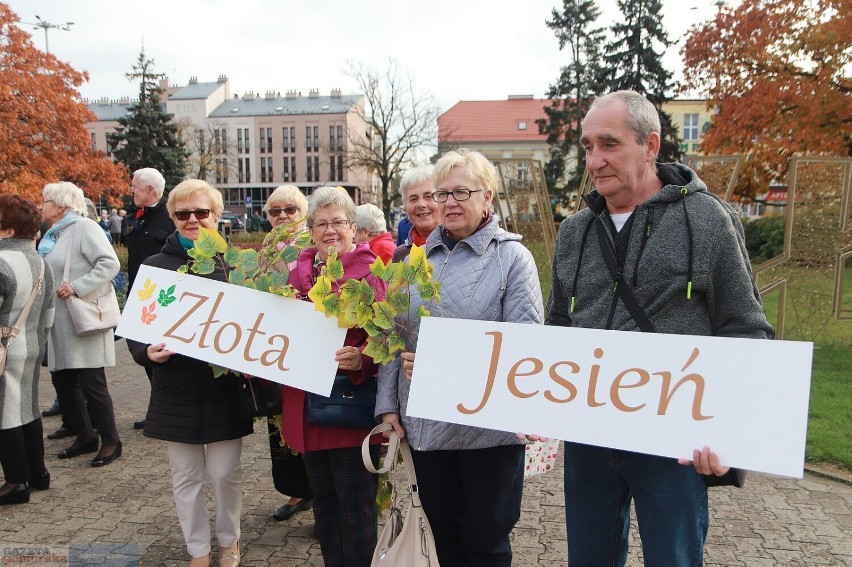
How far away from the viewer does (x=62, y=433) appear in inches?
219

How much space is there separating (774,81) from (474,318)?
569 inches

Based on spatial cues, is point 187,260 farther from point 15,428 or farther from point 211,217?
point 15,428

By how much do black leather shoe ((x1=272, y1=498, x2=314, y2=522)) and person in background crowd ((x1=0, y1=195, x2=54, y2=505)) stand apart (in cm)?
172

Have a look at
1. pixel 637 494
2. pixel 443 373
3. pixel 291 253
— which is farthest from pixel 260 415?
pixel 637 494

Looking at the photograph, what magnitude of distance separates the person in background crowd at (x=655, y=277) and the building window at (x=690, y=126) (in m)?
68.5

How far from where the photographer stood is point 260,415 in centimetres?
314

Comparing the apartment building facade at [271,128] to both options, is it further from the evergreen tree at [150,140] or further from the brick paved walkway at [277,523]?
the brick paved walkway at [277,523]

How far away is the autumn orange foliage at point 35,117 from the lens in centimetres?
1386

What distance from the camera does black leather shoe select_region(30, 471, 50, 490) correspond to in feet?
14.5

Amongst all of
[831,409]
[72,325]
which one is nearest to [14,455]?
[72,325]

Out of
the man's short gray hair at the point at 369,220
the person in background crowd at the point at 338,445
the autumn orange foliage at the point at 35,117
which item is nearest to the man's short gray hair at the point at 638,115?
the person in background crowd at the point at 338,445

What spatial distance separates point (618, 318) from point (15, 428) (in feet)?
13.2

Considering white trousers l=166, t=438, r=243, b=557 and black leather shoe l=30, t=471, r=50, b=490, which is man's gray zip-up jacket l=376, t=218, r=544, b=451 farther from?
black leather shoe l=30, t=471, r=50, b=490

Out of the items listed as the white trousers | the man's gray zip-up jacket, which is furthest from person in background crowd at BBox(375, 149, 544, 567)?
the white trousers
